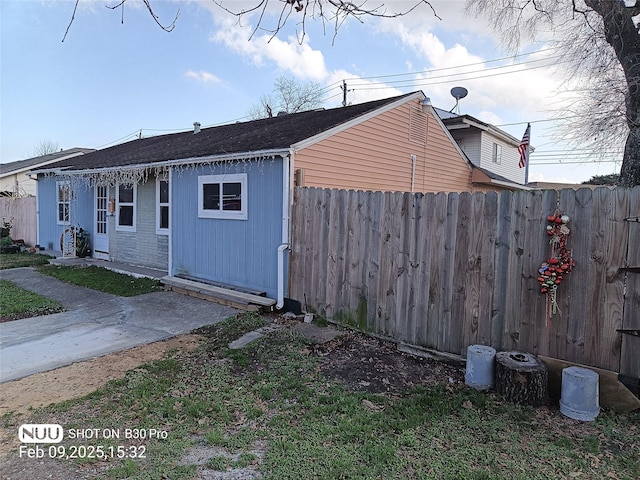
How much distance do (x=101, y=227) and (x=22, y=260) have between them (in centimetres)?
243

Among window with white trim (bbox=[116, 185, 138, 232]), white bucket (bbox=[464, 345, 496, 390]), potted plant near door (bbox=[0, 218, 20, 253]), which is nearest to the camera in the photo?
white bucket (bbox=[464, 345, 496, 390])

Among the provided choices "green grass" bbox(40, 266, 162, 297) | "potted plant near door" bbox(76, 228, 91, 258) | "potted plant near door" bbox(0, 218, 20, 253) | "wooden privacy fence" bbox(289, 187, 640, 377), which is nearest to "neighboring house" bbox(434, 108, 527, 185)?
"wooden privacy fence" bbox(289, 187, 640, 377)

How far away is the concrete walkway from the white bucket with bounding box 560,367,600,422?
4629 mm

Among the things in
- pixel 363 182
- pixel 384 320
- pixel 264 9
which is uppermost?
pixel 264 9

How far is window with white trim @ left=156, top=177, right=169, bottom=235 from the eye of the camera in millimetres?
9836

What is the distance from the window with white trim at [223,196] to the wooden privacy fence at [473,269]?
1.35 metres

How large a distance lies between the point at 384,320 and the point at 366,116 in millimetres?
4886

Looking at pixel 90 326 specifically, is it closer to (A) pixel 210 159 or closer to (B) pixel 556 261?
(A) pixel 210 159

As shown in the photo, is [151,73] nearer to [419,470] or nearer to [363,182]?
[363,182]

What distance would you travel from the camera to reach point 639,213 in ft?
11.5

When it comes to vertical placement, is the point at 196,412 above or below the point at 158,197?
below

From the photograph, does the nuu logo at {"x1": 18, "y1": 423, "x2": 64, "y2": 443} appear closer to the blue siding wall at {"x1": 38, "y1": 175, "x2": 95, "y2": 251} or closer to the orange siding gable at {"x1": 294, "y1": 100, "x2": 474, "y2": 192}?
the orange siding gable at {"x1": 294, "y1": 100, "x2": 474, "y2": 192}

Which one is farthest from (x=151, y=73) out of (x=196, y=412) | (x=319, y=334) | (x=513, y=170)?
(x=513, y=170)

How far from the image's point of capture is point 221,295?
7.23 metres
